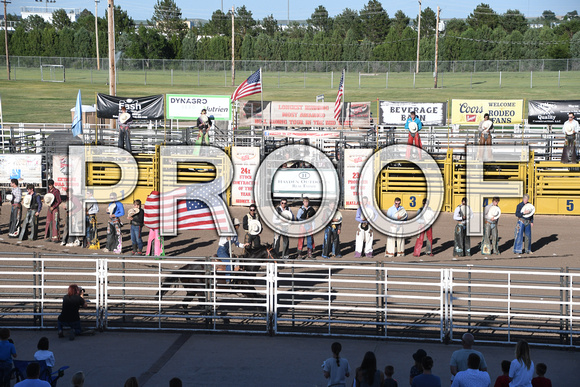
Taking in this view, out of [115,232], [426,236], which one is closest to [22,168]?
[115,232]

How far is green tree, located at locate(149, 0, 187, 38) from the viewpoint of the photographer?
104394mm

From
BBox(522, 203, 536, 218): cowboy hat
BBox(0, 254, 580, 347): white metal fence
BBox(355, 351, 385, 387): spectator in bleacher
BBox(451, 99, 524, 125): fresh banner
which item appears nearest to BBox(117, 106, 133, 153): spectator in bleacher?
BBox(0, 254, 580, 347): white metal fence

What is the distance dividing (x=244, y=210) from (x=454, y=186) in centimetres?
731

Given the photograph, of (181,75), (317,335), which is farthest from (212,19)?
(317,335)

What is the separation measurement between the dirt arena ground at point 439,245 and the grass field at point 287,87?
34996 mm

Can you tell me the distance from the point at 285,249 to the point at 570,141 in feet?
39.1

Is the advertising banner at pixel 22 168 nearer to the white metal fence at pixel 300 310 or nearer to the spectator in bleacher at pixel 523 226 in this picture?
the white metal fence at pixel 300 310

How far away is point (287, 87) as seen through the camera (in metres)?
66.4

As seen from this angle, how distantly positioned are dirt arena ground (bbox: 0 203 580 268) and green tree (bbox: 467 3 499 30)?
269 ft

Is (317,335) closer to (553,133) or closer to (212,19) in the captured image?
(553,133)

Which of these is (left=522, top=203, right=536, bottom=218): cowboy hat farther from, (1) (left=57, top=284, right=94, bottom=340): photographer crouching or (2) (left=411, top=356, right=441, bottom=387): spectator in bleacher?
(1) (left=57, top=284, right=94, bottom=340): photographer crouching

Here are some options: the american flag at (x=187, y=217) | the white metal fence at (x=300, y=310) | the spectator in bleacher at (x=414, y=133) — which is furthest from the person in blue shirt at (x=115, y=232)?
the spectator in bleacher at (x=414, y=133)

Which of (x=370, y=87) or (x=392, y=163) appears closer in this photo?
(x=392, y=163)

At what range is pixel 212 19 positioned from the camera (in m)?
113
